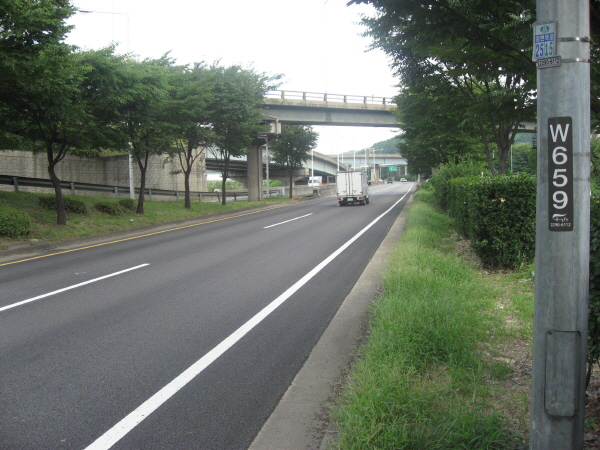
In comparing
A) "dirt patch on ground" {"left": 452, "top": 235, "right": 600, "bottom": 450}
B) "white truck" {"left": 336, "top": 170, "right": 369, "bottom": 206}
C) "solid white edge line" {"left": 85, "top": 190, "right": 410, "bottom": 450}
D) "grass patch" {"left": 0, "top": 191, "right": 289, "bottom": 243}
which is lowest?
"solid white edge line" {"left": 85, "top": 190, "right": 410, "bottom": 450}

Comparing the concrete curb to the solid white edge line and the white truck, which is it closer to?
the solid white edge line

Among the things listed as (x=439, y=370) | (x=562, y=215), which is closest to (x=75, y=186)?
(x=439, y=370)

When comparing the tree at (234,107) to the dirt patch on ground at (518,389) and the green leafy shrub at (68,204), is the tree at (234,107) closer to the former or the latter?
the green leafy shrub at (68,204)

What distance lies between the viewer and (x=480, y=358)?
4656 mm

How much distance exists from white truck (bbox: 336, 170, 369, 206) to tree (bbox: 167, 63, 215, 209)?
10.8 m

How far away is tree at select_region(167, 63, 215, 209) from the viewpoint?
77.9 feet

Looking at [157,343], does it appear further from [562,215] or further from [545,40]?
[545,40]

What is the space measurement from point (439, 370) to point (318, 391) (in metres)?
1.13

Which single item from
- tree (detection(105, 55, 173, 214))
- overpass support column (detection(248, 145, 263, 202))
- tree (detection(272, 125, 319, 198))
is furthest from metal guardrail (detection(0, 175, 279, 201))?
tree (detection(272, 125, 319, 198))

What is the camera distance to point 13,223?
1481 cm

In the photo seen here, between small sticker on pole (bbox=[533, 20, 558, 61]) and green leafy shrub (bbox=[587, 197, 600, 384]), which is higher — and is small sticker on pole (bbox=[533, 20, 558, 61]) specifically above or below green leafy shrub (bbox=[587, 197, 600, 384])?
above

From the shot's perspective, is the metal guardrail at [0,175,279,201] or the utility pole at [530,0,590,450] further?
the metal guardrail at [0,175,279,201]

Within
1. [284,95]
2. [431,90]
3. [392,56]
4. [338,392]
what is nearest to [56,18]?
[392,56]

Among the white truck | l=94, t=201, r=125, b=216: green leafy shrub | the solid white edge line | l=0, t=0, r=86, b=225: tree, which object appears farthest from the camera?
the white truck
